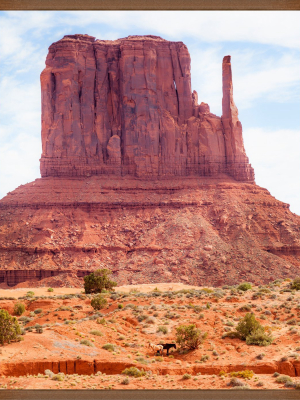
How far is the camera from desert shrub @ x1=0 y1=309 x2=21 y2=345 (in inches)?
853

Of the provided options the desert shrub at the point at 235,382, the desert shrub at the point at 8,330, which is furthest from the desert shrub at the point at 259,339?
the desert shrub at the point at 8,330

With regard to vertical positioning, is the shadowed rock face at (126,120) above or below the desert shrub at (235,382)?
above

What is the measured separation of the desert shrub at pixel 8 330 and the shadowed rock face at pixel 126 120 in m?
55.5

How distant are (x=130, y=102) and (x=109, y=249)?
2187 cm

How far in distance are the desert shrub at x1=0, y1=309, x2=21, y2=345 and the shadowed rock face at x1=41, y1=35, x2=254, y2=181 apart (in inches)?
2184

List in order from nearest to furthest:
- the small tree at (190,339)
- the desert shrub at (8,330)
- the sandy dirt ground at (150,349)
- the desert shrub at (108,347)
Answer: the sandy dirt ground at (150,349)
the desert shrub at (8,330)
the desert shrub at (108,347)
the small tree at (190,339)

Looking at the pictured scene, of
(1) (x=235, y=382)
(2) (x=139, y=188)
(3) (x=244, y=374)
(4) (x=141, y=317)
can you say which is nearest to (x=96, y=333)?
(4) (x=141, y=317)

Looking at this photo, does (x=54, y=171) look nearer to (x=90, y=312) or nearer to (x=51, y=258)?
(x=51, y=258)

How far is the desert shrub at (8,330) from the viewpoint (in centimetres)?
2166

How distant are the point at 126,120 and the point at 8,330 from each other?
196 ft

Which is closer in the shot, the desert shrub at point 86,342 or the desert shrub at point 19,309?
the desert shrub at point 86,342

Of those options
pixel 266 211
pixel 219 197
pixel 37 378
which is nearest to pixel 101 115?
pixel 219 197

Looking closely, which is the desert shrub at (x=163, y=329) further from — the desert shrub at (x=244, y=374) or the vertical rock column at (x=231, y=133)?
the vertical rock column at (x=231, y=133)

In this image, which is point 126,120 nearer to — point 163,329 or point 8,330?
point 163,329
